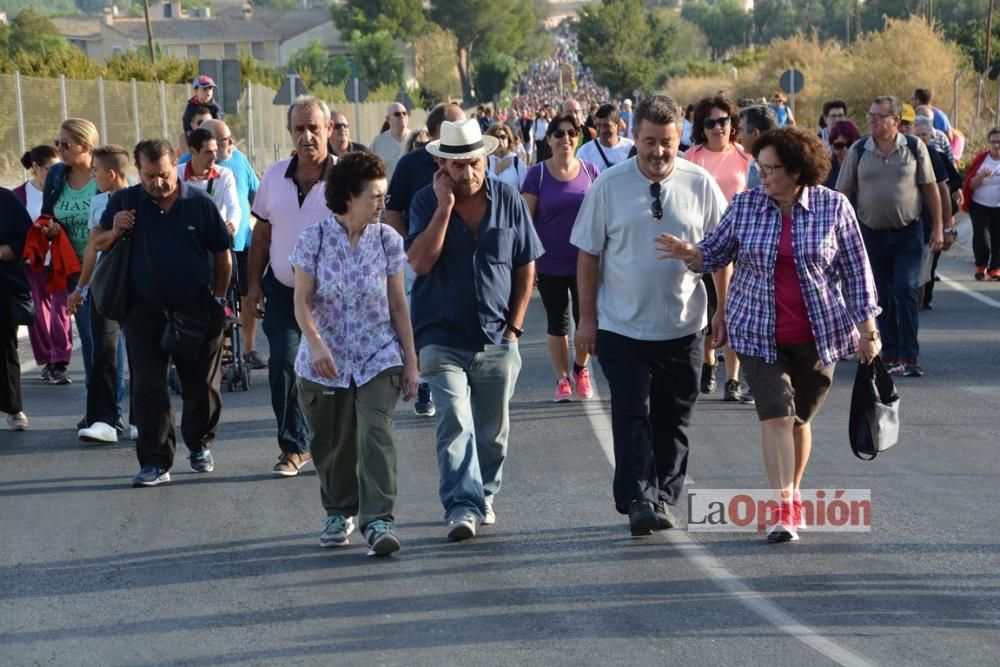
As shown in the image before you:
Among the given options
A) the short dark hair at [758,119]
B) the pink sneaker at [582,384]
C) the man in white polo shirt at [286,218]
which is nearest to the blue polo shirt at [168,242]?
the man in white polo shirt at [286,218]

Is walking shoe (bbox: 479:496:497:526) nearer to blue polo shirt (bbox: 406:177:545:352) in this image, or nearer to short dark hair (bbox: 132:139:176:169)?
blue polo shirt (bbox: 406:177:545:352)

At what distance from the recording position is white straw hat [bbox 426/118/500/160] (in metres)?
7.96

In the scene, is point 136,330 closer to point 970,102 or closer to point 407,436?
point 407,436

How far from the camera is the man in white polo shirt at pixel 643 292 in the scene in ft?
26.0

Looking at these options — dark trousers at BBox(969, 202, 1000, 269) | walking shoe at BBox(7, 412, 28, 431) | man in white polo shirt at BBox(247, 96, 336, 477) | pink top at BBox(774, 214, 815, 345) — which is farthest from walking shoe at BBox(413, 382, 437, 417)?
dark trousers at BBox(969, 202, 1000, 269)

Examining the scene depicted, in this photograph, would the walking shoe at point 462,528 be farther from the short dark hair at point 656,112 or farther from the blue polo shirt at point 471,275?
the short dark hair at point 656,112

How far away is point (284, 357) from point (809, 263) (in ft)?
10.7

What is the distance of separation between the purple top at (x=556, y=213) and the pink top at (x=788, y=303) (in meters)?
3.98

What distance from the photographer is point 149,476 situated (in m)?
9.66

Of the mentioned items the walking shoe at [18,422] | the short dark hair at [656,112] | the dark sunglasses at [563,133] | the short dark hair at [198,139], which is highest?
the short dark hair at [656,112]

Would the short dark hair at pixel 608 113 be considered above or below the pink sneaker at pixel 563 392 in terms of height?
above

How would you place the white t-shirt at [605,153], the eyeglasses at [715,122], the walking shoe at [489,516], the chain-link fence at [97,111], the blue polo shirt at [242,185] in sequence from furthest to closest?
the chain-link fence at [97,111], the white t-shirt at [605,153], the blue polo shirt at [242,185], the eyeglasses at [715,122], the walking shoe at [489,516]

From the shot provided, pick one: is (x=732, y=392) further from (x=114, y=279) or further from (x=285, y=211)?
(x=114, y=279)

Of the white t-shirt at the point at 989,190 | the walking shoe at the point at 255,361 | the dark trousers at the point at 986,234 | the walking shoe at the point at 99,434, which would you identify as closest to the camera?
the walking shoe at the point at 99,434
